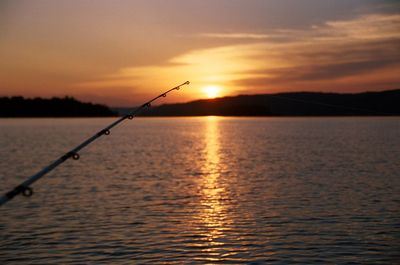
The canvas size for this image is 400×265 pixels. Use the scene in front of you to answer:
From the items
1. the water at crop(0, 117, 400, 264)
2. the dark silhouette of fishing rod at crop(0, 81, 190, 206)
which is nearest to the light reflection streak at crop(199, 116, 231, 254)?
the water at crop(0, 117, 400, 264)

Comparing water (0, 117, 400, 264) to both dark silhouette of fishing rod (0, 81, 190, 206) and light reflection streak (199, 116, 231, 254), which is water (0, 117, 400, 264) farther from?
dark silhouette of fishing rod (0, 81, 190, 206)

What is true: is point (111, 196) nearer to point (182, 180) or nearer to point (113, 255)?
point (182, 180)

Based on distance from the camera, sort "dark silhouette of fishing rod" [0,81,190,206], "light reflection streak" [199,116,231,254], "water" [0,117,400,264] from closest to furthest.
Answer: "dark silhouette of fishing rod" [0,81,190,206], "water" [0,117,400,264], "light reflection streak" [199,116,231,254]

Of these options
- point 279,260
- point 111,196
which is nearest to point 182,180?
point 111,196

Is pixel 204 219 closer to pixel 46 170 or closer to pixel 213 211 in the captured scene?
pixel 213 211

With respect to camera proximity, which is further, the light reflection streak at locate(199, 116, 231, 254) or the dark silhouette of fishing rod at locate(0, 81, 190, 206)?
the light reflection streak at locate(199, 116, 231, 254)

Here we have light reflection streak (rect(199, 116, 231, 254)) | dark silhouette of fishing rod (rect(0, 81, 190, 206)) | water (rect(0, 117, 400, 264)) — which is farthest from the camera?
light reflection streak (rect(199, 116, 231, 254))

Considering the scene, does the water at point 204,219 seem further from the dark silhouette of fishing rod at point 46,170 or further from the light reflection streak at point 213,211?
the dark silhouette of fishing rod at point 46,170

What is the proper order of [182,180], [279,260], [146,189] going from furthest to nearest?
[182,180] → [146,189] → [279,260]

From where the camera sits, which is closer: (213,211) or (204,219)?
(204,219)

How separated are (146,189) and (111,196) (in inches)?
128

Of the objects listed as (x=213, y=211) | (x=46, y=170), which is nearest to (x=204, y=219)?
(x=213, y=211)

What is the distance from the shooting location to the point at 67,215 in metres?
22.5

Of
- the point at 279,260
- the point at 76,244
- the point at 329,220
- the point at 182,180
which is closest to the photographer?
the point at 279,260
